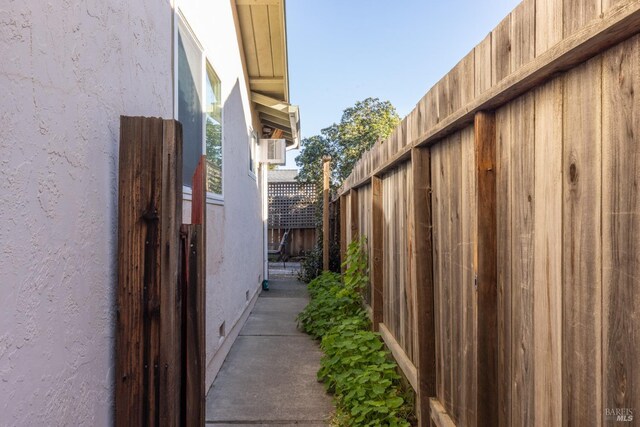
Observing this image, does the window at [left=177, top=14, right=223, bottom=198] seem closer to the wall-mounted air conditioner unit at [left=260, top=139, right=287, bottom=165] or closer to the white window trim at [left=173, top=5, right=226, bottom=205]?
the white window trim at [left=173, top=5, right=226, bottom=205]

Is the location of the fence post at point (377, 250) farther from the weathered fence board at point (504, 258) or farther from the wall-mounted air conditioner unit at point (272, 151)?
the wall-mounted air conditioner unit at point (272, 151)

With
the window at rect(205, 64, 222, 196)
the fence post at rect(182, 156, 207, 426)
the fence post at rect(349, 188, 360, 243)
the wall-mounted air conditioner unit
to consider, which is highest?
the wall-mounted air conditioner unit

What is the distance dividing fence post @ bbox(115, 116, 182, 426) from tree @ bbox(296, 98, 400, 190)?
10.5 meters

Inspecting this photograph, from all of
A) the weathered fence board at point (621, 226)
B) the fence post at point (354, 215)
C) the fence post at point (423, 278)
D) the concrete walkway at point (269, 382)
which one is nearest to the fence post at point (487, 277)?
the weathered fence board at point (621, 226)

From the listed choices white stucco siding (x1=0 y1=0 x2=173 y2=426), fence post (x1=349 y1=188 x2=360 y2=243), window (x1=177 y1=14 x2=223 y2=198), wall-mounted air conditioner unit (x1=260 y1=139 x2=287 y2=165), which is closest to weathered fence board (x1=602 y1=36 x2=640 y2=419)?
white stucco siding (x1=0 y1=0 x2=173 y2=426)

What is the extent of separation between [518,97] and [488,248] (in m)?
0.53

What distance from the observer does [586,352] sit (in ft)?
3.30

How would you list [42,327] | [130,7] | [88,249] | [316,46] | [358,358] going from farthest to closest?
[316,46] < [358,358] < [130,7] < [88,249] < [42,327]

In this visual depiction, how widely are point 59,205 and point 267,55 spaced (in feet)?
19.2

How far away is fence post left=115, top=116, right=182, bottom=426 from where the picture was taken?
130 cm

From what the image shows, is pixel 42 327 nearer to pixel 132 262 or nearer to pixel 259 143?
pixel 132 262

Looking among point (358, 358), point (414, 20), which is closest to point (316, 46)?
Answer: point (414, 20)

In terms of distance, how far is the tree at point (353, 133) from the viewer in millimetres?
11752

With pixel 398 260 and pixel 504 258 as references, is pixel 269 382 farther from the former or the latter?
pixel 504 258
